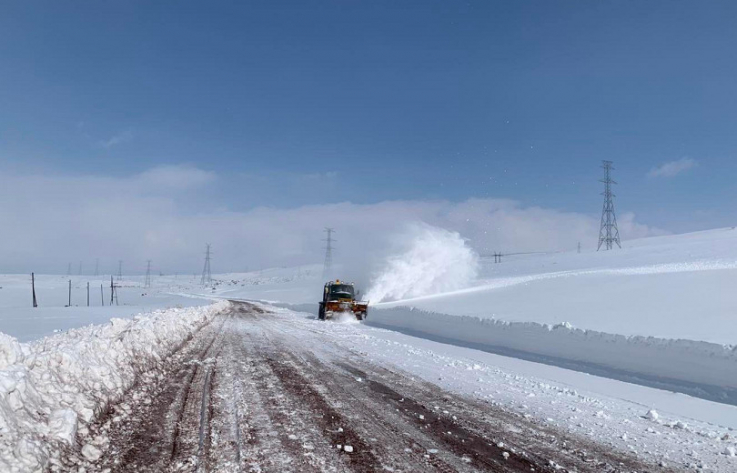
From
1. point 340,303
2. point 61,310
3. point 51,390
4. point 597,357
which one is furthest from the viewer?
point 61,310

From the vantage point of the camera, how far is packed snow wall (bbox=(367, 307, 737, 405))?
894 cm

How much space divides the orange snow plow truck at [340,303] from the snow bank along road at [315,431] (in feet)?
57.7

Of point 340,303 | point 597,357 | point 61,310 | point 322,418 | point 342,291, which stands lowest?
point 61,310

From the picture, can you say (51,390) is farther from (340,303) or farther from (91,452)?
(340,303)

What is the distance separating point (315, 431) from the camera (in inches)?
221

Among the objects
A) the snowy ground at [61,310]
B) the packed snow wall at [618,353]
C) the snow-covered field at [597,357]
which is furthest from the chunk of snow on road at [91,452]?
the snowy ground at [61,310]

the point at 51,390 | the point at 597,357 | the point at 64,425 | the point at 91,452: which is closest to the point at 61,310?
the point at 51,390

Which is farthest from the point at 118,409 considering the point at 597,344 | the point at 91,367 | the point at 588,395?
the point at 597,344

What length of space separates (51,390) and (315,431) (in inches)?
126

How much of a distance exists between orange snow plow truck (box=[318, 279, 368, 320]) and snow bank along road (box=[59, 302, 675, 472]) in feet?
57.7

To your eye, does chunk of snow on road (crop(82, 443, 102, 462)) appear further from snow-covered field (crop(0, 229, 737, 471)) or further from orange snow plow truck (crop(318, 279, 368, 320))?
orange snow plow truck (crop(318, 279, 368, 320))

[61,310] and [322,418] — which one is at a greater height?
[322,418]

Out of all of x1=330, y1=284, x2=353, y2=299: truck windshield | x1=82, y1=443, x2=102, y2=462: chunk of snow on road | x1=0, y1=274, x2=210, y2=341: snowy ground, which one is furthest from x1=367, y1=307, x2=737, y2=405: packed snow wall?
x1=0, y1=274, x2=210, y2=341: snowy ground

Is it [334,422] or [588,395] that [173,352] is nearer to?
[334,422]
